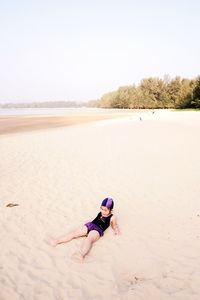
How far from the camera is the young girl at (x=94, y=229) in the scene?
5585mm

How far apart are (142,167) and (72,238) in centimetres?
668

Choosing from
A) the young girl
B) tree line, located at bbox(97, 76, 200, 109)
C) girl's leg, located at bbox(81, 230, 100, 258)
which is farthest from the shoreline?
tree line, located at bbox(97, 76, 200, 109)

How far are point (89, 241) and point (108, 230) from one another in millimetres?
957

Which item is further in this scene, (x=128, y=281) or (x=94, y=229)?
(x=94, y=229)

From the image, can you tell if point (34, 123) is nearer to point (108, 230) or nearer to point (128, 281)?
point (108, 230)

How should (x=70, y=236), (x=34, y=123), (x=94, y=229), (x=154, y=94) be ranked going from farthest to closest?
(x=154, y=94)
(x=34, y=123)
(x=94, y=229)
(x=70, y=236)

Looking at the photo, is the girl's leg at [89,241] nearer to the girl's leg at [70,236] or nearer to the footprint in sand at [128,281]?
the girl's leg at [70,236]

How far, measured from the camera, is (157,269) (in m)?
4.99

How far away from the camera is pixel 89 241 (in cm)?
564

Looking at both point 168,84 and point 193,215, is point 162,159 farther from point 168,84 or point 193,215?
point 168,84

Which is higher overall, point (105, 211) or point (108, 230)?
point (105, 211)

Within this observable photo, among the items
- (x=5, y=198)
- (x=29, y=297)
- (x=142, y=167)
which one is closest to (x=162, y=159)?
(x=142, y=167)

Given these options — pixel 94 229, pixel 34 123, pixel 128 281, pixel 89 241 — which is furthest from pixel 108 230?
pixel 34 123

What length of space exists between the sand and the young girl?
0.48 feet
